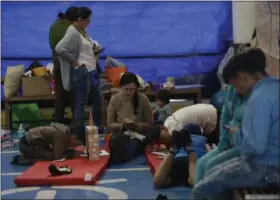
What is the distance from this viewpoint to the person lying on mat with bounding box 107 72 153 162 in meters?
5.06

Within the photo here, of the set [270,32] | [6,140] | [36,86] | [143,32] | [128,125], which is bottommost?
[6,140]

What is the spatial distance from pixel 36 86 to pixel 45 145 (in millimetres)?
2093

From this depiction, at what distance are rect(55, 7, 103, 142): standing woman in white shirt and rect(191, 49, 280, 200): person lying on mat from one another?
→ 2.84m

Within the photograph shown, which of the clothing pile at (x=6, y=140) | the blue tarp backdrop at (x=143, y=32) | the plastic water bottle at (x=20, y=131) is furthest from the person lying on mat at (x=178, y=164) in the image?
the blue tarp backdrop at (x=143, y=32)

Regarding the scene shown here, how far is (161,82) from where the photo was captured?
301 inches

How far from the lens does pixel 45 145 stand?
5.10 meters

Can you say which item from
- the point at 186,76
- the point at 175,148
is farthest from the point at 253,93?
the point at 186,76

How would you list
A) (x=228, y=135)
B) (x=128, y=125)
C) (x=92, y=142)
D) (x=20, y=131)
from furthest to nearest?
(x=20, y=131) < (x=128, y=125) < (x=92, y=142) < (x=228, y=135)

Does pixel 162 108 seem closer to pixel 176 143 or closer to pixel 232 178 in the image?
pixel 176 143

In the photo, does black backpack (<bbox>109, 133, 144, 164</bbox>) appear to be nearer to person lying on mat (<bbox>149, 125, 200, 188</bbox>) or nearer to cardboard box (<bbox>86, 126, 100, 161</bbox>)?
cardboard box (<bbox>86, 126, 100, 161</bbox>)

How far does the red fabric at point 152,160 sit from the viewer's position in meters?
4.57

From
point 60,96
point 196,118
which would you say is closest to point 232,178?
point 196,118

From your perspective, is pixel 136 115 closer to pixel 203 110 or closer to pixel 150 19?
pixel 203 110

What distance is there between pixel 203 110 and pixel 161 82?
123 inches
